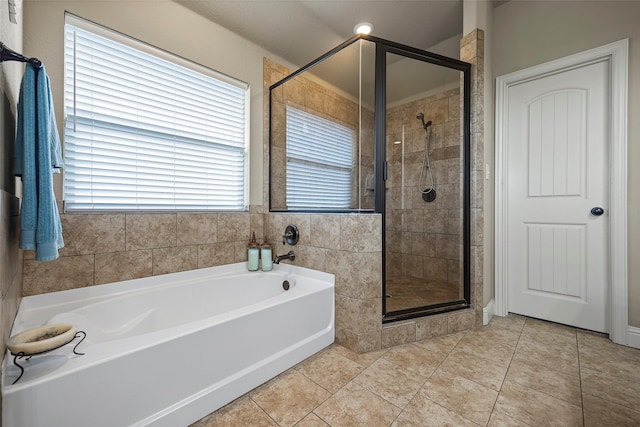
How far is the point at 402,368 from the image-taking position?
1570mm

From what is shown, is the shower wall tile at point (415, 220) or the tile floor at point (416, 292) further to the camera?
the shower wall tile at point (415, 220)

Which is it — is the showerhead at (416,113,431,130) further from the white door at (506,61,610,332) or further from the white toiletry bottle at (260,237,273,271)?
the white toiletry bottle at (260,237,273,271)

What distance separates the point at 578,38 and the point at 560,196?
1.20m

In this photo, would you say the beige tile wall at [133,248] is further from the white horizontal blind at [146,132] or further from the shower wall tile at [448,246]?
the shower wall tile at [448,246]

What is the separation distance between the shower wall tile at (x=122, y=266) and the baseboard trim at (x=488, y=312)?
262 centimetres

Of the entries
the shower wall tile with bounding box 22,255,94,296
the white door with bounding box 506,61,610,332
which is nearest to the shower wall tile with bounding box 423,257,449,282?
the white door with bounding box 506,61,610,332

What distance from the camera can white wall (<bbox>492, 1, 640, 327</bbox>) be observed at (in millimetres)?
1793

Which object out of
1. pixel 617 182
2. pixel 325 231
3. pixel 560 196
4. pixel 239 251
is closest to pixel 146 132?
pixel 239 251

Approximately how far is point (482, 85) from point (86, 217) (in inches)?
121

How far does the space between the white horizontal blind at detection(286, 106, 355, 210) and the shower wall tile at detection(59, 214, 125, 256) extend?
130 centimetres

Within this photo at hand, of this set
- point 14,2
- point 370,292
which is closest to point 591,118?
point 370,292

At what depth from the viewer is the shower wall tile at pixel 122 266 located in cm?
169

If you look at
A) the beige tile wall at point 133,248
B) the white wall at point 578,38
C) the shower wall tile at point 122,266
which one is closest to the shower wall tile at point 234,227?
the beige tile wall at point 133,248

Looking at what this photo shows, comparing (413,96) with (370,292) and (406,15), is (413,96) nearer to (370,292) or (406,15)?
(406,15)
